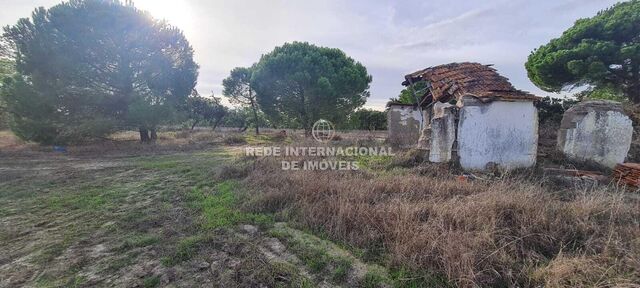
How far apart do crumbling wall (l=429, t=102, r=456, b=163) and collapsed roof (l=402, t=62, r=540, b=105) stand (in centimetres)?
59

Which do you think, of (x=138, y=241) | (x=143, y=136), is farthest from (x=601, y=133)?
(x=143, y=136)

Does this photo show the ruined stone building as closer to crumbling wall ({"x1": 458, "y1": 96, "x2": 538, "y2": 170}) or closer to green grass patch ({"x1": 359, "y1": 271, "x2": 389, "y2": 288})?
crumbling wall ({"x1": 458, "y1": 96, "x2": 538, "y2": 170})

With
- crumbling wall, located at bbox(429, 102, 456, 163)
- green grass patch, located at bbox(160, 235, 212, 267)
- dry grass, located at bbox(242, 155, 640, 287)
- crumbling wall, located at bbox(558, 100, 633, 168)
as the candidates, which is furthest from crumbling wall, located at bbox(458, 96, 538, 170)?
green grass patch, located at bbox(160, 235, 212, 267)

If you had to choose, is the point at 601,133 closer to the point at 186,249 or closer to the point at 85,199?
the point at 186,249

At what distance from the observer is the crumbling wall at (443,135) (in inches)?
275

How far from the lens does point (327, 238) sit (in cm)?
315

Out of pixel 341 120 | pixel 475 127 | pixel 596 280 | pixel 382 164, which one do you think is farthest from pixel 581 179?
pixel 341 120

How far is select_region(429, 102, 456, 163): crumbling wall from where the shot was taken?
22.9 ft

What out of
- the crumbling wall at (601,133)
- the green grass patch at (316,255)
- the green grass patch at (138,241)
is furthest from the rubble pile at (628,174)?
the green grass patch at (138,241)

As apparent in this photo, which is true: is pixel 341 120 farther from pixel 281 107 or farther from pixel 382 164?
pixel 382 164

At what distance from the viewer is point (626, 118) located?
6.75 metres

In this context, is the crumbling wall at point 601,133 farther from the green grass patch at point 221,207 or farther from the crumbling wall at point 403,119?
the green grass patch at point 221,207

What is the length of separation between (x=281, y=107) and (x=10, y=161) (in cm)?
1230

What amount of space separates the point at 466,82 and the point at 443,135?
1614 mm
